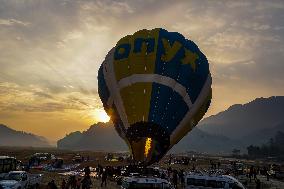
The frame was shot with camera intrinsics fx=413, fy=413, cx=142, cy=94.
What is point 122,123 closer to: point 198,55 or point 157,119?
point 157,119

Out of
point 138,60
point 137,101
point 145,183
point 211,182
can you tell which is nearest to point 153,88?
point 137,101

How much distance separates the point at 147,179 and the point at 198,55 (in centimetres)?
1533

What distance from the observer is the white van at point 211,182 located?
98.2 ft

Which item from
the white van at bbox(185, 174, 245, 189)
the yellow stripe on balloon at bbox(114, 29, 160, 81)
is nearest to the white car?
the yellow stripe on balloon at bbox(114, 29, 160, 81)

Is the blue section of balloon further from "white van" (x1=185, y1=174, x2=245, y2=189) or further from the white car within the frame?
the white car

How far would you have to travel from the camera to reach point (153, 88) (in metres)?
31.5

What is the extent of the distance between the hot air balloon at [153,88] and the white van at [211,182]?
9.92ft

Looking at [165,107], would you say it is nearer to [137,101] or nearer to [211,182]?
[137,101]

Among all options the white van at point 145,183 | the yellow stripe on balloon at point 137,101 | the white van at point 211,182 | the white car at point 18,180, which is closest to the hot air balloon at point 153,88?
the yellow stripe on balloon at point 137,101

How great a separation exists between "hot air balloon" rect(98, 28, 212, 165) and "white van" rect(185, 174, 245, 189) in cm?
302

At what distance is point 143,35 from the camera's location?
3512 cm

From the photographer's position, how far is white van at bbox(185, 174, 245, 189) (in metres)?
29.9

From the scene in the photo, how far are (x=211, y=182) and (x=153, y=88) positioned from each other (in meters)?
8.22

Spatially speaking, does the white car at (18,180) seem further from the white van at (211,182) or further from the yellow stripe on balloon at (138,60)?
the white van at (211,182)
